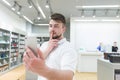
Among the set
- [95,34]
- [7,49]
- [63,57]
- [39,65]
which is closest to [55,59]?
[63,57]

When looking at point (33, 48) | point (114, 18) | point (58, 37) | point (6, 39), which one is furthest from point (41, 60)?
point (114, 18)

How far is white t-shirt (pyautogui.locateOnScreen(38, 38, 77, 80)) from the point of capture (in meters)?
1.18

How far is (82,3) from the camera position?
28.3 ft

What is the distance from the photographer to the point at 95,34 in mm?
11875

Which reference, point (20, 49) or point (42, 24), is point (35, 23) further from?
point (20, 49)

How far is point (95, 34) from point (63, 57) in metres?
10.9

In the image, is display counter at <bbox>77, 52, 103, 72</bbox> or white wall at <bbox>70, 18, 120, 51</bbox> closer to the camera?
display counter at <bbox>77, 52, 103, 72</bbox>

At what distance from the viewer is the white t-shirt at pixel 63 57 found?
46.4 inches

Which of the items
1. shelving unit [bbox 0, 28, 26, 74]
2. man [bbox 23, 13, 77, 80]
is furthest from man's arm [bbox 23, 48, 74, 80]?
shelving unit [bbox 0, 28, 26, 74]

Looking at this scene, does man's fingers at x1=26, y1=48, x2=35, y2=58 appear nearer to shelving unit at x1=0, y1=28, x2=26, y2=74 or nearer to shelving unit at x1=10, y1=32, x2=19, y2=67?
shelving unit at x1=0, y1=28, x2=26, y2=74

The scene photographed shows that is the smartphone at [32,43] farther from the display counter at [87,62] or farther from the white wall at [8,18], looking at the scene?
the display counter at [87,62]

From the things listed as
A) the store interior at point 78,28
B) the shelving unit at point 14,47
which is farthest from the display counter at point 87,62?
the shelving unit at point 14,47

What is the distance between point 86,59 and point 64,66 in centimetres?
884

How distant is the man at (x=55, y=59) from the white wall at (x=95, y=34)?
10.4 meters
